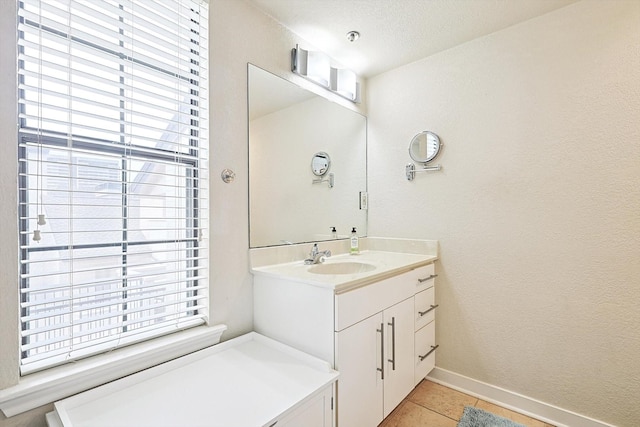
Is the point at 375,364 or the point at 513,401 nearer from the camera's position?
the point at 375,364

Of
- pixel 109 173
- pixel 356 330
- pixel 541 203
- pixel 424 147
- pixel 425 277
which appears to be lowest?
pixel 356 330

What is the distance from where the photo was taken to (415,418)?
5.67ft

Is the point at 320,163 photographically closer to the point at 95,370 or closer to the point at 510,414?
the point at 95,370

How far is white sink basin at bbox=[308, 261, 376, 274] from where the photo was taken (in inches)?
72.2

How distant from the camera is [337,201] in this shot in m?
2.28

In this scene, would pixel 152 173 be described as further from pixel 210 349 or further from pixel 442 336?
pixel 442 336

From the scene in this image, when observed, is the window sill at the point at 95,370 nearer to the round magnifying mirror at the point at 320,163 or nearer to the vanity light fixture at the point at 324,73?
the round magnifying mirror at the point at 320,163

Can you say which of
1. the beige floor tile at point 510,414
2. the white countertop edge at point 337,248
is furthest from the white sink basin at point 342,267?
the beige floor tile at point 510,414

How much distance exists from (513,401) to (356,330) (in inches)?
50.0

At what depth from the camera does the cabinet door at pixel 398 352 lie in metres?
1.59

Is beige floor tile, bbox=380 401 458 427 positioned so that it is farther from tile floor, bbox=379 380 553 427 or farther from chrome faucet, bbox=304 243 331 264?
chrome faucet, bbox=304 243 331 264

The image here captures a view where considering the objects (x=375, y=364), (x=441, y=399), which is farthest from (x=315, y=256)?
(x=441, y=399)

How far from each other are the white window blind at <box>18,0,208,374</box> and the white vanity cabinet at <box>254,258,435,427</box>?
0.39 meters

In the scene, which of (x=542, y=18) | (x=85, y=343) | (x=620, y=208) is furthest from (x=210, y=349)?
(x=542, y=18)
